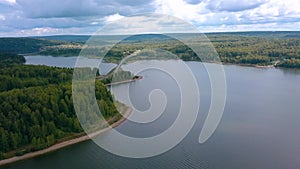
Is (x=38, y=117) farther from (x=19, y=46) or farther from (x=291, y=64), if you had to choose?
(x=19, y=46)

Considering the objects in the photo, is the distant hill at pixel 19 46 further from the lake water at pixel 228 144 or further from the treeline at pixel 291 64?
the lake water at pixel 228 144

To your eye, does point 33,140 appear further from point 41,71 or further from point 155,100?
point 41,71

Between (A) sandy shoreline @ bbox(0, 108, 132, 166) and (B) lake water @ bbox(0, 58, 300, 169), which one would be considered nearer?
(B) lake water @ bbox(0, 58, 300, 169)

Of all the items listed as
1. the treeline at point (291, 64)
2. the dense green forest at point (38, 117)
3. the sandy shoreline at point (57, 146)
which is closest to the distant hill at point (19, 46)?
the treeline at point (291, 64)

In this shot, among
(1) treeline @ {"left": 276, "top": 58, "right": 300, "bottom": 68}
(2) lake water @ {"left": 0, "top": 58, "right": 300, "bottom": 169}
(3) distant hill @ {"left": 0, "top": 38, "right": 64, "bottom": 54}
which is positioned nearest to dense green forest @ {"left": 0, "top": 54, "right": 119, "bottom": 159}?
(2) lake water @ {"left": 0, "top": 58, "right": 300, "bottom": 169}

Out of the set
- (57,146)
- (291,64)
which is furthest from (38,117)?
(291,64)

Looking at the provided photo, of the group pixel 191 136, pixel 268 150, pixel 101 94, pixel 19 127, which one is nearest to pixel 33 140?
pixel 19 127

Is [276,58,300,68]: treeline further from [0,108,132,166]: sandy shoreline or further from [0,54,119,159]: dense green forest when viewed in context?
[0,108,132,166]: sandy shoreline

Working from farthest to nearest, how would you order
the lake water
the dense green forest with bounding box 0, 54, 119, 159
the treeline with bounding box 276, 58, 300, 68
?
the treeline with bounding box 276, 58, 300, 68
the dense green forest with bounding box 0, 54, 119, 159
the lake water

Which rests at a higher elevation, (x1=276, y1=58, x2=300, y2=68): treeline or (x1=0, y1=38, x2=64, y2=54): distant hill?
(x1=0, y1=38, x2=64, y2=54): distant hill
